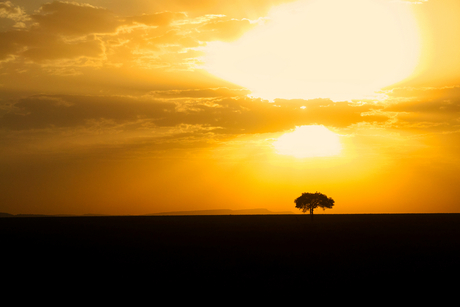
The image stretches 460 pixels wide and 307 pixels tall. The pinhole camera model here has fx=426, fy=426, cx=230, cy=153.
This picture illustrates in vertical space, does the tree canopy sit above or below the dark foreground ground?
above

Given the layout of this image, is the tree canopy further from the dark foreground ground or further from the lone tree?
the dark foreground ground

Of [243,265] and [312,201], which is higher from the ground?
[312,201]

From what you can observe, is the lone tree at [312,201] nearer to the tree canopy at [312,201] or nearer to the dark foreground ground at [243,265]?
the tree canopy at [312,201]

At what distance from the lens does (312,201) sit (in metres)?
130

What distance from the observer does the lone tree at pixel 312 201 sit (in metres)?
128

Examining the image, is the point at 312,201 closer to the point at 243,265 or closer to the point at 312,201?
the point at 312,201

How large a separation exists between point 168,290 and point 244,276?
6.70 m

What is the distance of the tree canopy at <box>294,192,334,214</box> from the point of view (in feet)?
420

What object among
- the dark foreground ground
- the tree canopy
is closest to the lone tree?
the tree canopy

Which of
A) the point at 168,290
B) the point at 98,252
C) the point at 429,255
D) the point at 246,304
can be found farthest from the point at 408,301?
the point at 98,252

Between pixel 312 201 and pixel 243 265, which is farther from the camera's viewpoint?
pixel 312 201

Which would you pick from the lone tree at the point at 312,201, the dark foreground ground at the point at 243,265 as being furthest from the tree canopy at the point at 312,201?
the dark foreground ground at the point at 243,265

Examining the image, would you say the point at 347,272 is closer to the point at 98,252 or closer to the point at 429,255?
the point at 429,255

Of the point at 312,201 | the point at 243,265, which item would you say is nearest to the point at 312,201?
Result: the point at 312,201
